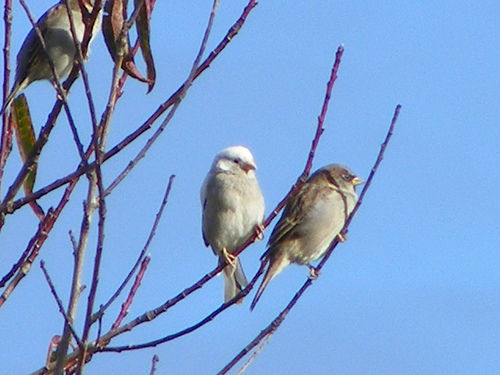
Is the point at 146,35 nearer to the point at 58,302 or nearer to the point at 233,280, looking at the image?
the point at 58,302

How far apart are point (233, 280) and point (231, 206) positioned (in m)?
0.57

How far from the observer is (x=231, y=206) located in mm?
6535

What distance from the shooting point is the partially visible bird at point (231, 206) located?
6.49m

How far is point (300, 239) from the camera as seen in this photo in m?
6.07

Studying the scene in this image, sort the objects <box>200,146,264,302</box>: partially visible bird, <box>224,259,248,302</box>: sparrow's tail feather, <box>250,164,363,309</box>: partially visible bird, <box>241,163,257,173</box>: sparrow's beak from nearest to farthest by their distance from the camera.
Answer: <box>250,164,363,309</box>: partially visible bird
<box>200,146,264,302</box>: partially visible bird
<box>224,259,248,302</box>: sparrow's tail feather
<box>241,163,257,173</box>: sparrow's beak

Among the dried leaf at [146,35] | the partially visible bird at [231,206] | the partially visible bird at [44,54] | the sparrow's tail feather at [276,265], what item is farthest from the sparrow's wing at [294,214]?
the dried leaf at [146,35]

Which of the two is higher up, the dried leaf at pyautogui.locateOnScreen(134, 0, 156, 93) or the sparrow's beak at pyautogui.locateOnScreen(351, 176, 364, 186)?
the sparrow's beak at pyautogui.locateOnScreen(351, 176, 364, 186)

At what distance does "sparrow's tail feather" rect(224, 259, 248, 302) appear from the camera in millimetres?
6711

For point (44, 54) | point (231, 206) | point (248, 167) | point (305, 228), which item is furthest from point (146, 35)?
point (248, 167)

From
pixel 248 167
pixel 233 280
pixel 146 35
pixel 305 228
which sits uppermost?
pixel 248 167

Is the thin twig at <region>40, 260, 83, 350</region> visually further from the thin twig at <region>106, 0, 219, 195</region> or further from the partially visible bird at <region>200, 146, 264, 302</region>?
the partially visible bird at <region>200, 146, 264, 302</region>

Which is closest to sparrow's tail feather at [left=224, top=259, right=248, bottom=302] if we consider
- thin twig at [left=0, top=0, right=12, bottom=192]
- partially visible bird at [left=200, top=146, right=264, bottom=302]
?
partially visible bird at [left=200, top=146, right=264, bottom=302]

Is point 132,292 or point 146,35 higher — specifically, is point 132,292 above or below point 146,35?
below

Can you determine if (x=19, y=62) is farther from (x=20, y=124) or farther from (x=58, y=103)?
(x=58, y=103)
